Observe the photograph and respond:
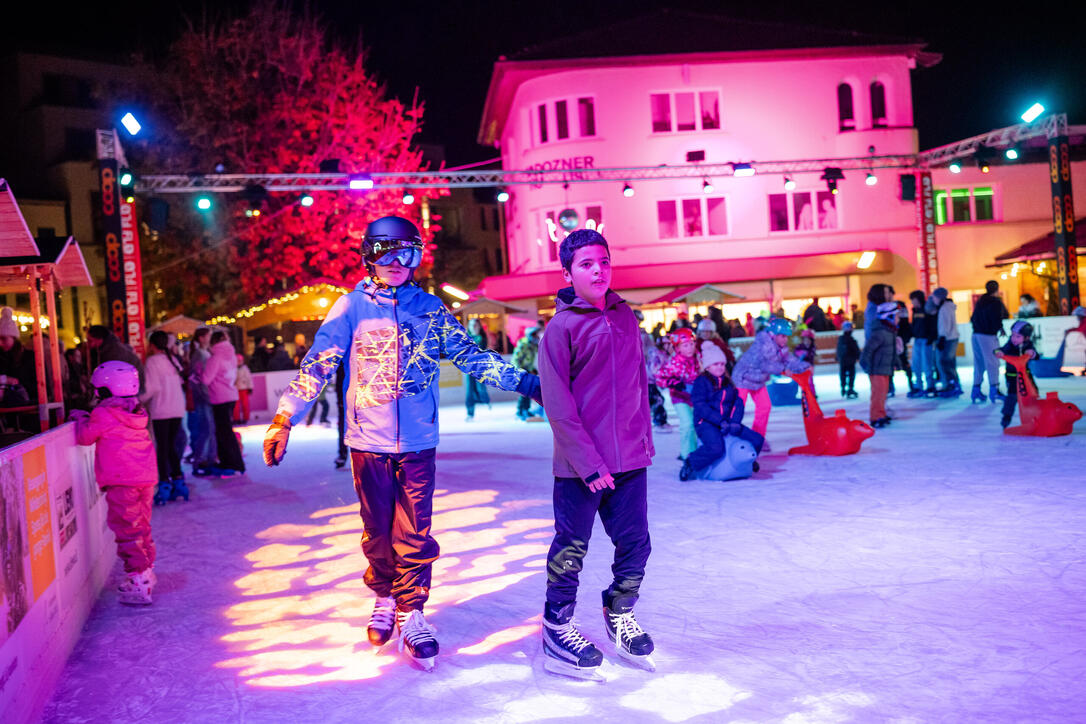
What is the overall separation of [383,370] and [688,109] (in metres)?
26.4

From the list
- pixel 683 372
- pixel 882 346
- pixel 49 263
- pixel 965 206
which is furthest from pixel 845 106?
pixel 49 263

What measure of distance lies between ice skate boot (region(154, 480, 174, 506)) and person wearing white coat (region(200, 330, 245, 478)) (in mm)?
1299

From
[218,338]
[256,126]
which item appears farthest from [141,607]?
[256,126]

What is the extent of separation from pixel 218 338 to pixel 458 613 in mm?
6551

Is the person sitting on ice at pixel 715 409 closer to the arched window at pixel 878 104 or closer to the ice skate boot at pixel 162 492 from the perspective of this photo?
the ice skate boot at pixel 162 492

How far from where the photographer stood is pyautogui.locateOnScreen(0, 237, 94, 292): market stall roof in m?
5.83

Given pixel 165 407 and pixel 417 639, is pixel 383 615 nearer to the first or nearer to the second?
pixel 417 639

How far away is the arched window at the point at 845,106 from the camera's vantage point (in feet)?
94.9

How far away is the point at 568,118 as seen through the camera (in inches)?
1117

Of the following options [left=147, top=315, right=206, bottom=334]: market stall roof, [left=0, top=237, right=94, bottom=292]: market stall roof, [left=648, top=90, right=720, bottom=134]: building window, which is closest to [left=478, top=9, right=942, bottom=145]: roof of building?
[left=648, top=90, right=720, bottom=134]: building window

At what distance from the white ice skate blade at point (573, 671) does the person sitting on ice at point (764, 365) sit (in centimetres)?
541

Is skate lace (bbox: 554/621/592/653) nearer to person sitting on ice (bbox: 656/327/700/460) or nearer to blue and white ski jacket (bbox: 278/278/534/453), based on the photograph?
blue and white ski jacket (bbox: 278/278/534/453)

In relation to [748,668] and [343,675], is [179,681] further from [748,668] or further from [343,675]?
[748,668]

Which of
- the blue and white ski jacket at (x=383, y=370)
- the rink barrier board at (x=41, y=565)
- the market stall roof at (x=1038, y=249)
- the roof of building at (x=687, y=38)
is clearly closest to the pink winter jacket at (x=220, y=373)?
the rink barrier board at (x=41, y=565)
